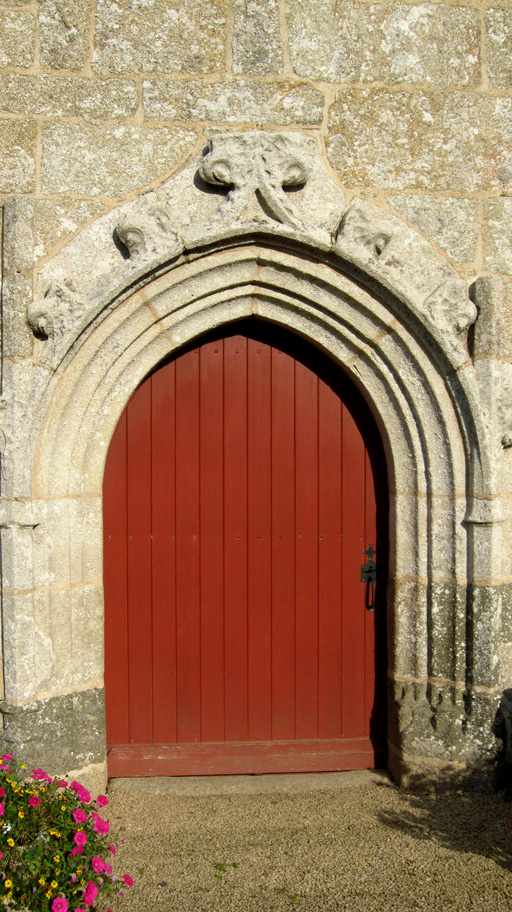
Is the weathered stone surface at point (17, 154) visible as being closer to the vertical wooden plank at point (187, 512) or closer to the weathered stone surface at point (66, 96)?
the weathered stone surface at point (66, 96)

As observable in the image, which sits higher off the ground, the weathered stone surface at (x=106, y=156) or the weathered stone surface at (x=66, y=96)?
the weathered stone surface at (x=66, y=96)

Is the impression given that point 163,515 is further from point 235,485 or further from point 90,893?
point 90,893

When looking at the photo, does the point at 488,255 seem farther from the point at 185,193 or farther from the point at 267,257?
the point at 185,193

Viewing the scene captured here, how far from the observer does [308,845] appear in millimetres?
2771

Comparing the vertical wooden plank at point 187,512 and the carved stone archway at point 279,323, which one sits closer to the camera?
the carved stone archway at point 279,323

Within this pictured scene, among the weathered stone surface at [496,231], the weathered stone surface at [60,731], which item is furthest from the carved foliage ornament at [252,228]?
the weathered stone surface at [60,731]

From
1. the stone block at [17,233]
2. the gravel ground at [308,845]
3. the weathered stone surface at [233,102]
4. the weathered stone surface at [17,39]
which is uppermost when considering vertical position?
the weathered stone surface at [17,39]

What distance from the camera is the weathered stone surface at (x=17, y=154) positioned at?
3.00 m

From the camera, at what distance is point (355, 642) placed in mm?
3416

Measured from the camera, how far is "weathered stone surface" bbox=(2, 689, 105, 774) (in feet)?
9.73

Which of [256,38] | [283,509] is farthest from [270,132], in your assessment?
[283,509]

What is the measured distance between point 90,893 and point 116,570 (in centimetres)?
142

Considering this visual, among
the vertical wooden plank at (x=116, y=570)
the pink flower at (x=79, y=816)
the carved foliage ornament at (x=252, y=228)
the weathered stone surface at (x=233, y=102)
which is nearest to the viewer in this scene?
the pink flower at (x=79, y=816)

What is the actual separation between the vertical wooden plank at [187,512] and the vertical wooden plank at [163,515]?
3 centimetres
